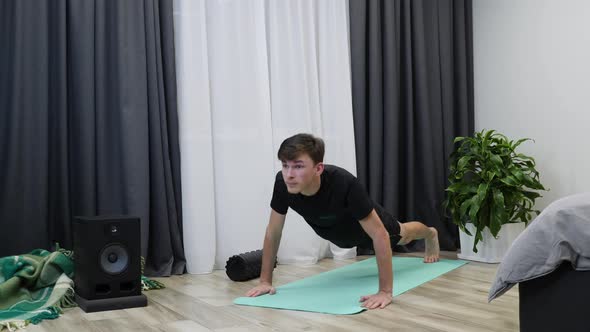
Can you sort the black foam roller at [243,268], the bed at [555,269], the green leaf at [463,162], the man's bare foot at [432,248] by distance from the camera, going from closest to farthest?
1. the bed at [555,269]
2. the black foam roller at [243,268]
3. the man's bare foot at [432,248]
4. the green leaf at [463,162]

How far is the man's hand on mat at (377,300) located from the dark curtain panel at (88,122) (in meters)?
1.36

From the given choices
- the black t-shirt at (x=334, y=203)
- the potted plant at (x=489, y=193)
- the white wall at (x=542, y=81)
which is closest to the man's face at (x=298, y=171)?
the black t-shirt at (x=334, y=203)

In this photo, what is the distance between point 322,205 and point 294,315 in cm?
56

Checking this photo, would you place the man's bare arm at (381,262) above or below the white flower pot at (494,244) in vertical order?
above

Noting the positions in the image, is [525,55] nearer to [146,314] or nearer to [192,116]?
[192,116]

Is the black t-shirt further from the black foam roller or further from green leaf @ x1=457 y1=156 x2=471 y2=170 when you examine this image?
green leaf @ x1=457 y1=156 x2=471 y2=170

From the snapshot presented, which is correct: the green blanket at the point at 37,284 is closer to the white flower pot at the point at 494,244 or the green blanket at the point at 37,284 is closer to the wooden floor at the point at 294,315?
the wooden floor at the point at 294,315

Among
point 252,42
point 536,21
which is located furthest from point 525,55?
→ point 252,42

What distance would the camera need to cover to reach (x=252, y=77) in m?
3.79

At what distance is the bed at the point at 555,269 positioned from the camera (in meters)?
1.54

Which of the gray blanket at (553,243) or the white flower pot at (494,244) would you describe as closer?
the gray blanket at (553,243)

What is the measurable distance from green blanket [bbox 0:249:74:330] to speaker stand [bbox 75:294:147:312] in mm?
104

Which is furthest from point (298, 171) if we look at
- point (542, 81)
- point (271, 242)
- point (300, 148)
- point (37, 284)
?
point (542, 81)

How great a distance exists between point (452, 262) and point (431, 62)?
164 centimetres
